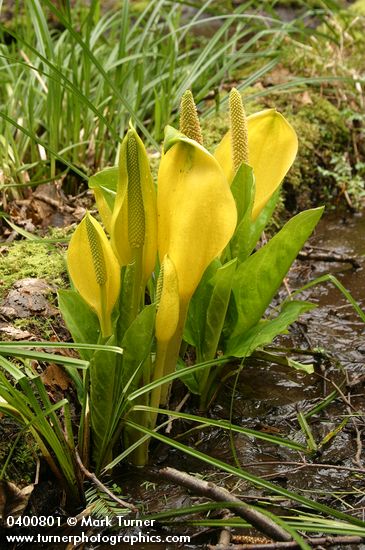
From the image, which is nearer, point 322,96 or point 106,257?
point 106,257

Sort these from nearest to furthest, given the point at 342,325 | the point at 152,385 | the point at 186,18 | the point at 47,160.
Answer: the point at 152,385 → the point at 342,325 → the point at 47,160 → the point at 186,18

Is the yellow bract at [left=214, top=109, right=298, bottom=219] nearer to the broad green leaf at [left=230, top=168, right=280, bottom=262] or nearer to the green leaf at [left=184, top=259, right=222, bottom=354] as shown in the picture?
the broad green leaf at [left=230, top=168, right=280, bottom=262]

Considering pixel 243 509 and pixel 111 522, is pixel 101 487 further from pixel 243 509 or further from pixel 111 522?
pixel 243 509

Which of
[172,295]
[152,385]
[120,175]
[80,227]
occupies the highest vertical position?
[120,175]

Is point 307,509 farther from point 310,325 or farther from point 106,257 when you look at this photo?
point 310,325

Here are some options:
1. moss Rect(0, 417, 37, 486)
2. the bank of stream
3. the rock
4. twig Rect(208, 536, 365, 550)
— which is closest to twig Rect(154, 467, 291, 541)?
twig Rect(208, 536, 365, 550)

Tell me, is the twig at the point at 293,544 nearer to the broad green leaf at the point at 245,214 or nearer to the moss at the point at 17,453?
the moss at the point at 17,453

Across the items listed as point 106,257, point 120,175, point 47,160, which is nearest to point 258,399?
point 106,257

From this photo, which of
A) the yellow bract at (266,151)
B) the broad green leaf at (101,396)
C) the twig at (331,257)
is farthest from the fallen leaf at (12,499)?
the twig at (331,257)
